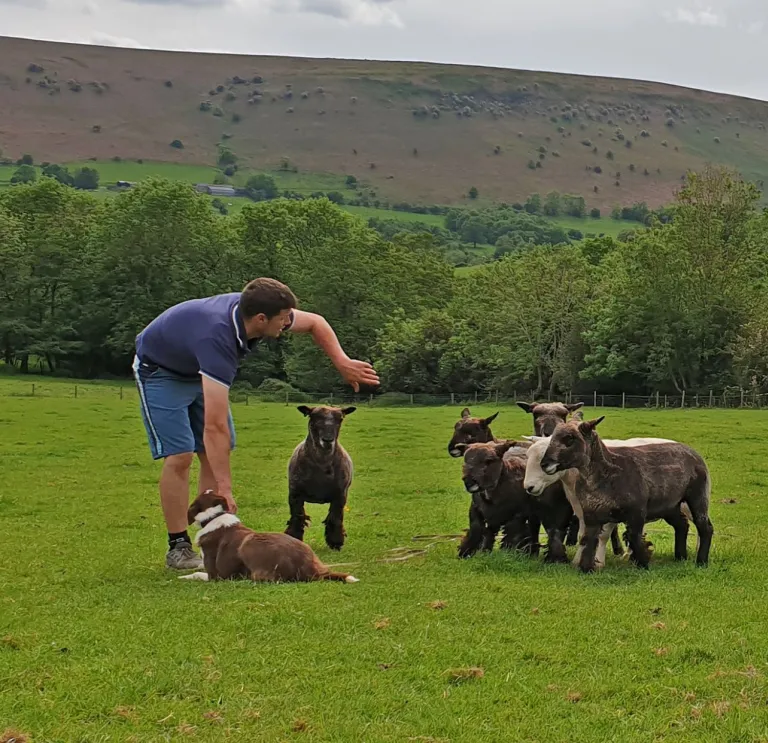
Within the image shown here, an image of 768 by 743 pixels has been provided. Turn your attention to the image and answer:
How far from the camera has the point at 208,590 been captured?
30.8ft

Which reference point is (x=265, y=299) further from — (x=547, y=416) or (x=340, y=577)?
(x=547, y=416)

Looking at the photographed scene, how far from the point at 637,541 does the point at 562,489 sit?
3.55ft

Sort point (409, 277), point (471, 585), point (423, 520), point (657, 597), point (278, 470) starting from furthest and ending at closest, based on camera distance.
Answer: point (409, 277) < point (278, 470) < point (423, 520) < point (471, 585) < point (657, 597)

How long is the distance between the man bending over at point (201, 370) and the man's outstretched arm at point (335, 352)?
0.01 metres

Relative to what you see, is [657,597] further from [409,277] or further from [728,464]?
[409,277]

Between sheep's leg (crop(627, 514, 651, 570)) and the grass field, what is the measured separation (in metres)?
0.18

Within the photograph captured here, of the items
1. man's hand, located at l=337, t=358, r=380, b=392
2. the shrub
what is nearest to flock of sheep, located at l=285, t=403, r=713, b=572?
man's hand, located at l=337, t=358, r=380, b=392

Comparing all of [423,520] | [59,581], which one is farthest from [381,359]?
[59,581]

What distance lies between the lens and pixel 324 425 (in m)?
12.5

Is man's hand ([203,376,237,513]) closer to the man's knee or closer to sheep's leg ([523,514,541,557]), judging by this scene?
the man's knee

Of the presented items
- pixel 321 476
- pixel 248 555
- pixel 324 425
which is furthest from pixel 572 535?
pixel 248 555

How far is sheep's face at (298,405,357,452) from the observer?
492 inches

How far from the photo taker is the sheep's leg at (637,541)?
420 inches

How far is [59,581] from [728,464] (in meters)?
20.3
